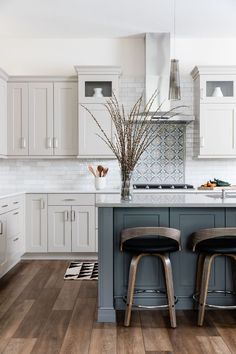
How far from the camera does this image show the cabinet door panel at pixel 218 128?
18.0 feet

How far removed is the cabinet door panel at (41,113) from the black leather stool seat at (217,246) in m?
3.12

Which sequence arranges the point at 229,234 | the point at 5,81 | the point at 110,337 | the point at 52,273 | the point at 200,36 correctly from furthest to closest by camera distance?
the point at 200,36 < the point at 5,81 < the point at 52,273 < the point at 229,234 < the point at 110,337

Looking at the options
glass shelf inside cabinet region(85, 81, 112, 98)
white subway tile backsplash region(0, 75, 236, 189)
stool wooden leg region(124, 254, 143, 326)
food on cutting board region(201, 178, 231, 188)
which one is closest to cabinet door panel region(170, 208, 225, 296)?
stool wooden leg region(124, 254, 143, 326)

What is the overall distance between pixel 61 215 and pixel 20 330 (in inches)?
97.9

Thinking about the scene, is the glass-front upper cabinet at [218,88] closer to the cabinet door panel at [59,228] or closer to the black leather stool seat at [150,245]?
the cabinet door panel at [59,228]

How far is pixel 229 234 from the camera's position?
303 cm

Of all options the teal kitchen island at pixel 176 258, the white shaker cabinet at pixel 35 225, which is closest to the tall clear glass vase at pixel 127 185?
the teal kitchen island at pixel 176 258

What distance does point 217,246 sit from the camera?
296 centimetres

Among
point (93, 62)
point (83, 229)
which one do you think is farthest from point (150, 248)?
point (93, 62)

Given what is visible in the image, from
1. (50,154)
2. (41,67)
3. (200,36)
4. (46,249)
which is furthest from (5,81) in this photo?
(200,36)

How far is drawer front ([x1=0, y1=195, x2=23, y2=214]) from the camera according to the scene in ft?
14.4

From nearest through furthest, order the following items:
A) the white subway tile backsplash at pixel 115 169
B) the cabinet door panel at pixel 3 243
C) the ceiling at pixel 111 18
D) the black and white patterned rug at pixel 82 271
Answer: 1. the cabinet door panel at pixel 3 243
2. the black and white patterned rug at pixel 82 271
3. the ceiling at pixel 111 18
4. the white subway tile backsplash at pixel 115 169

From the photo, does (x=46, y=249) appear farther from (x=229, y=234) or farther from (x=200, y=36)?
(x=200, y=36)

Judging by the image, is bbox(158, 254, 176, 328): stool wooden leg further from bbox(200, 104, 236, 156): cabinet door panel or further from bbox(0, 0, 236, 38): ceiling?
bbox(0, 0, 236, 38): ceiling
